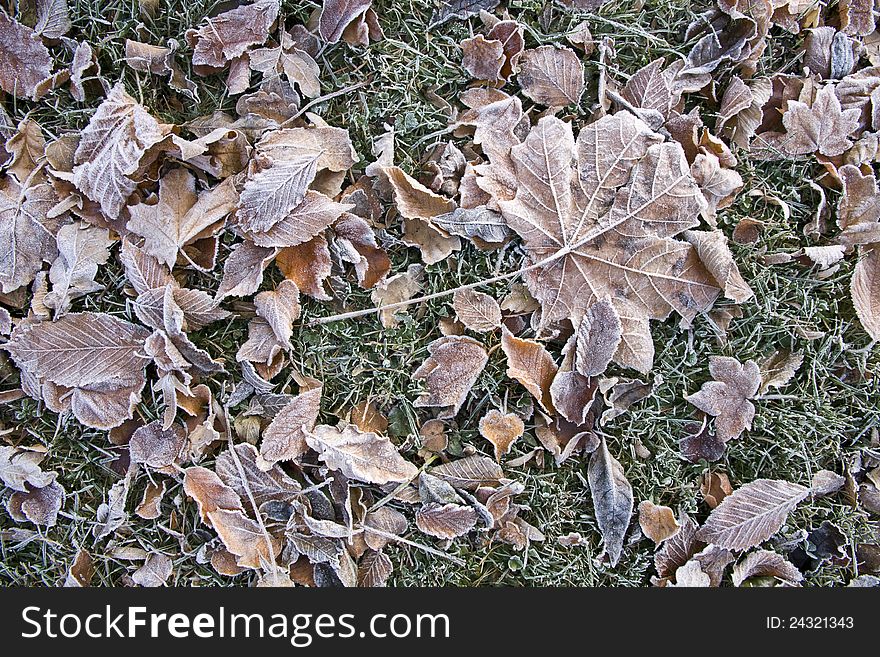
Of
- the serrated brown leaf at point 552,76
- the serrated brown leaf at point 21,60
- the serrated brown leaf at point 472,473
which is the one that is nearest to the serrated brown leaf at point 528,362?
the serrated brown leaf at point 472,473

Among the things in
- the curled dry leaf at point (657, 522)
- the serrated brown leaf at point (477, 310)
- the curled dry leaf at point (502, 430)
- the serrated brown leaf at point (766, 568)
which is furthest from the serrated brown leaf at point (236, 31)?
the serrated brown leaf at point (766, 568)

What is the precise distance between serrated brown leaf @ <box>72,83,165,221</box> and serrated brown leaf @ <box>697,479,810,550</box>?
5.46 ft

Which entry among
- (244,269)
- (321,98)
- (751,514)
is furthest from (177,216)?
(751,514)

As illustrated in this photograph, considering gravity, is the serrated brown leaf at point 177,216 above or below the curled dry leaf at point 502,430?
above

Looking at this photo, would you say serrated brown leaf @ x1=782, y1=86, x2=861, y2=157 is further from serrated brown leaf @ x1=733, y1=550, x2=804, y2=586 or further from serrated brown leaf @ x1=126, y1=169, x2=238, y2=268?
serrated brown leaf @ x1=126, y1=169, x2=238, y2=268

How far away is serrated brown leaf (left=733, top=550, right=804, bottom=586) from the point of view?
1.75m

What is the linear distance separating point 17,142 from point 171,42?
46 centimetres

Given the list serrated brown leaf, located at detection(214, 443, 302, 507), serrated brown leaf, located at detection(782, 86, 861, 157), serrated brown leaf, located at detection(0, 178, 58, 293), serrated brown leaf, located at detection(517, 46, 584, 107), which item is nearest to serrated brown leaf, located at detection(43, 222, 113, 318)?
serrated brown leaf, located at detection(0, 178, 58, 293)

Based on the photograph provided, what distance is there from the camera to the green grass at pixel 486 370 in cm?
177

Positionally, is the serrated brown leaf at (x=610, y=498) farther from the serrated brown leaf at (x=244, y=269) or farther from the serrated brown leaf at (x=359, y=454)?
the serrated brown leaf at (x=244, y=269)

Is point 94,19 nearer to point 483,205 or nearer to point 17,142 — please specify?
point 17,142

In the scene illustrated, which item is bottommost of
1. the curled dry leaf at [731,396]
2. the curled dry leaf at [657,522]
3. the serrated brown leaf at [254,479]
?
the curled dry leaf at [657,522]

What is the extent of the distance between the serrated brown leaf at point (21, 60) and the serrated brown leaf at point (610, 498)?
1.70m

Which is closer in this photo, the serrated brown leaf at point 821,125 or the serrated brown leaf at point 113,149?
the serrated brown leaf at point 113,149
